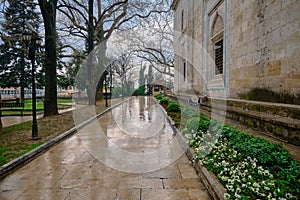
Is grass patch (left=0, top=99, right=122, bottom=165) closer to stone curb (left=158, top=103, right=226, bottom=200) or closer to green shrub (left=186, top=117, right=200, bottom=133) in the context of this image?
stone curb (left=158, top=103, right=226, bottom=200)

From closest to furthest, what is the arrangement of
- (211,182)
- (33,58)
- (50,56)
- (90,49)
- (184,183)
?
(211,182) < (184,183) < (33,58) < (50,56) < (90,49)

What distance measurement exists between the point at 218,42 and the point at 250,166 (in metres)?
7.65

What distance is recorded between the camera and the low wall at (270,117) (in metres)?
3.55

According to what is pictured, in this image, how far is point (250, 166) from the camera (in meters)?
2.90

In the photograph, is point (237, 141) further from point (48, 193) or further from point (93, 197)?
point (48, 193)

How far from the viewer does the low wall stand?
3.55 meters

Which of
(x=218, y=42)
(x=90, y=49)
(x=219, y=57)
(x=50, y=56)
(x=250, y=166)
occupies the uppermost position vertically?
(x=90, y=49)

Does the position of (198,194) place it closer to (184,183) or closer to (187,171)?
(184,183)

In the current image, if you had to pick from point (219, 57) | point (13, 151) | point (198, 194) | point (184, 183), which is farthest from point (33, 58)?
point (219, 57)

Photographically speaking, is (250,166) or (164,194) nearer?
(164,194)

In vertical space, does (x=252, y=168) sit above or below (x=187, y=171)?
above

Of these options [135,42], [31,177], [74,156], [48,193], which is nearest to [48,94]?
[74,156]

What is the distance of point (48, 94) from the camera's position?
385 inches

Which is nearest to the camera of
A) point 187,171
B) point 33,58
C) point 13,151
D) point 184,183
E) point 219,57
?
point 184,183
